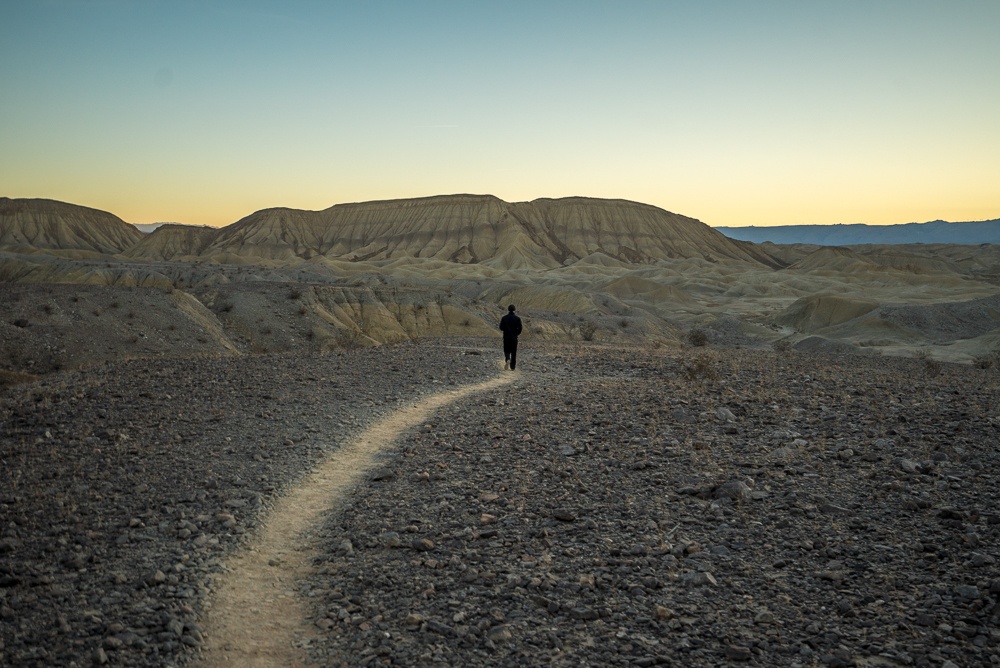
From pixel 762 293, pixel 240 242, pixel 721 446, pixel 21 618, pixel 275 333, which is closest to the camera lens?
pixel 21 618

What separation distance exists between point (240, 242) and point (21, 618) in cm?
16202

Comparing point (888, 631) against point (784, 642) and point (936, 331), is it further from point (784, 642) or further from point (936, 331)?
point (936, 331)

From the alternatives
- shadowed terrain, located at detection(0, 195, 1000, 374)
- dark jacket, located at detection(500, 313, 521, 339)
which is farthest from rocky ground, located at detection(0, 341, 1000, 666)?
shadowed terrain, located at detection(0, 195, 1000, 374)

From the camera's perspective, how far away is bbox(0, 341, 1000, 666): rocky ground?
15.2 ft

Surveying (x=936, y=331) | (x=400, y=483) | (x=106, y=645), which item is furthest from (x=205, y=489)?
(x=936, y=331)

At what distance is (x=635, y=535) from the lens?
6180 millimetres

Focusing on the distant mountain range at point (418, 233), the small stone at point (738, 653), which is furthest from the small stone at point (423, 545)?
the distant mountain range at point (418, 233)

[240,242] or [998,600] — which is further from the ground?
[240,242]

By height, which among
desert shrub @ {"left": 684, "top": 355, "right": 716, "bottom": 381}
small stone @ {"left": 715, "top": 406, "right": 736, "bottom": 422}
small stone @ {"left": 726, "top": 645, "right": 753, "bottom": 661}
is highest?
desert shrub @ {"left": 684, "top": 355, "right": 716, "bottom": 381}

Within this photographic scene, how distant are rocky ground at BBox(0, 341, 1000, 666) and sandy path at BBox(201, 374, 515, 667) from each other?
0.52ft

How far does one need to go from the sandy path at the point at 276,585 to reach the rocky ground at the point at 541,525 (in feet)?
0.52

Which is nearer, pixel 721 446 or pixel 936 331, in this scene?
pixel 721 446

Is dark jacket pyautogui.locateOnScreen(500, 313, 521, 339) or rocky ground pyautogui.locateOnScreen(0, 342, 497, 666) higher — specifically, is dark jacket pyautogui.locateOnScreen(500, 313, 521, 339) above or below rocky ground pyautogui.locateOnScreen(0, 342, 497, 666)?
above

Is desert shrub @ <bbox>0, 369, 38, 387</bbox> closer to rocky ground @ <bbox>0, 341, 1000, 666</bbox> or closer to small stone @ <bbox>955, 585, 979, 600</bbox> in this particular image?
rocky ground @ <bbox>0, 341, 1000, 666</bbox>
